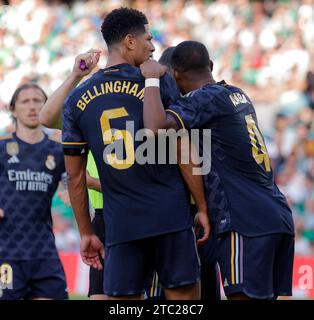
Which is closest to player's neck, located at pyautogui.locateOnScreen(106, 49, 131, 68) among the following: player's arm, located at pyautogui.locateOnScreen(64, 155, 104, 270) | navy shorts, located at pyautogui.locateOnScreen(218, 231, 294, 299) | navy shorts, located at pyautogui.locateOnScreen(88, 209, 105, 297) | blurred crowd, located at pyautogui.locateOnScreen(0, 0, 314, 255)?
player's arm, located at pyautogui.locateOnScreen(64, 155, 104, 270)

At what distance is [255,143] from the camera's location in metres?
6.45

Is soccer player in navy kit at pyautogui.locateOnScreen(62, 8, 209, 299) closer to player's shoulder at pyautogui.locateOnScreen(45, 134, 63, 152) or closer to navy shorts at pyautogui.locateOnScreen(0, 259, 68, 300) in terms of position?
navy shorts at pyautogui.locateOnScreen(0, 259, 68, 300)

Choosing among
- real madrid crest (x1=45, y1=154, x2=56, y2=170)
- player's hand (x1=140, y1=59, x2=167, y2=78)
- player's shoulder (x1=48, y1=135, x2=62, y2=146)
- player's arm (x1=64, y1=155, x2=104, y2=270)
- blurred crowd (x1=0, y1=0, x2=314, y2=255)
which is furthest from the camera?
blurred crowd (x1=0, y1=0, x2=314, y2=255)

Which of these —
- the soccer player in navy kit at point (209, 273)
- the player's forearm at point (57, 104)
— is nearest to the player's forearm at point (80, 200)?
the player's forearm at point (57, 104)

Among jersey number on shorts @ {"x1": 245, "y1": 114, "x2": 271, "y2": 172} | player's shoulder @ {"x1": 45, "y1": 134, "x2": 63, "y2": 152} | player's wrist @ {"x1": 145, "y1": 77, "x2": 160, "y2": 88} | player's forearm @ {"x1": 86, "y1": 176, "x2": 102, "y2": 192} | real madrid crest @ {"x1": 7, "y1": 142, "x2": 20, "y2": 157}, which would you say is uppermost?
player's wrist @ {"x1": 145, "y1": 77, "x2": 160, "y2": 88}

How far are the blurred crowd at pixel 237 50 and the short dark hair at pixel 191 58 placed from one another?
29.7 ft

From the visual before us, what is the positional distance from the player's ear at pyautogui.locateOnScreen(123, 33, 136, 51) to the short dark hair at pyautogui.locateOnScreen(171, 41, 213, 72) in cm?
36

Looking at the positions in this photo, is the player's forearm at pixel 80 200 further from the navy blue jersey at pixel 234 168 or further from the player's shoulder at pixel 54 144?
the player's shoulder at pixel 54 144

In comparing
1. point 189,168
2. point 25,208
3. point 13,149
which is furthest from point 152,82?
point 13,149

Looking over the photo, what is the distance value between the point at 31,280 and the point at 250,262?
287 cm

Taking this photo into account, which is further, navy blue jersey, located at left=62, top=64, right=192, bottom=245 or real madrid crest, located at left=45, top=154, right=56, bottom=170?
real madrid crest, located at left=45, top=154, right=56, bottom=170

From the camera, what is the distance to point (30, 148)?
8695 mm

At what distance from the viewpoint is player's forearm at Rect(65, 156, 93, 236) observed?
257 inches

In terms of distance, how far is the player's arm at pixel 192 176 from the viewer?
627 centimetres
